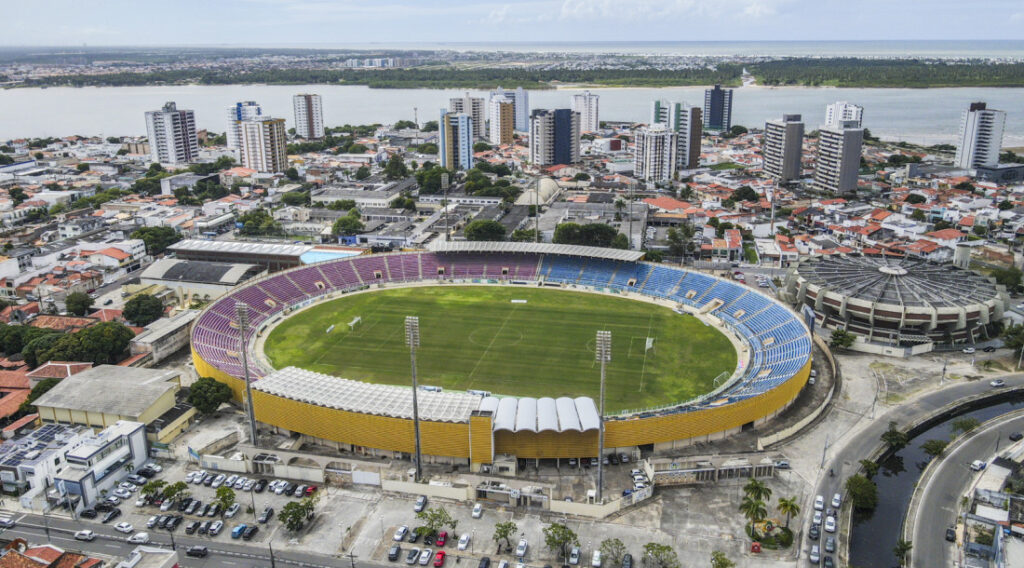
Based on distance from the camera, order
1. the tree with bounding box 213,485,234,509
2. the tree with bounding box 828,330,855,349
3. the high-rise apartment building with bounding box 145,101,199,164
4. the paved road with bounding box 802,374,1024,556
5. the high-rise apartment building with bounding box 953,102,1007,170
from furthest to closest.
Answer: the high-rise apartment building with bounding box 145,101,199,164
the high-rise apartment building with bounding box 953,102,1007,170
the tree with bounding box 828,330,855,349
the paved road with bounding box 802,374,1024,556
the tree with bounding box 213,485,234,509

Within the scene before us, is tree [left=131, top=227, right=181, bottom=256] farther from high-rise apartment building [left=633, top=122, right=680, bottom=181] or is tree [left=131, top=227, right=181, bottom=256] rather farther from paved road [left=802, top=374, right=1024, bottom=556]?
high-rise apartment building [left=633, top=122, right=680, bottom=181]

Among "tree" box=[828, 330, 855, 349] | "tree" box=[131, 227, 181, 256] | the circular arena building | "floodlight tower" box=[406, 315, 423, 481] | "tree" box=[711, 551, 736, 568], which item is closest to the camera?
"tree" box=[711, 551, 736, 568]

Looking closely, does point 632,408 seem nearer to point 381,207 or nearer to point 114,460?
point 114,460

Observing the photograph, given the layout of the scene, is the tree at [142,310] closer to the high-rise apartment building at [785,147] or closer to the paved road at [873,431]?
the paved road at [873,431]

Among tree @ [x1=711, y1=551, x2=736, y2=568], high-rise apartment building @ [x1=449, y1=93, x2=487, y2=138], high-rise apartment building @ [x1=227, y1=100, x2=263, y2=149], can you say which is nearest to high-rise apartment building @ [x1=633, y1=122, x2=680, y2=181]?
high-rise apartment building @ [x1=449, y1=93, x2=487, y2=138]

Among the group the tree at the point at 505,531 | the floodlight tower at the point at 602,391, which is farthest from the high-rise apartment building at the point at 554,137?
the tree at the point at 505,531

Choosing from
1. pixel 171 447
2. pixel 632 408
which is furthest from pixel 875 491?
pixel 171 447

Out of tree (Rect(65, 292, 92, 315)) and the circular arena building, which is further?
tree (Rect(65, 292, 92, 315))
